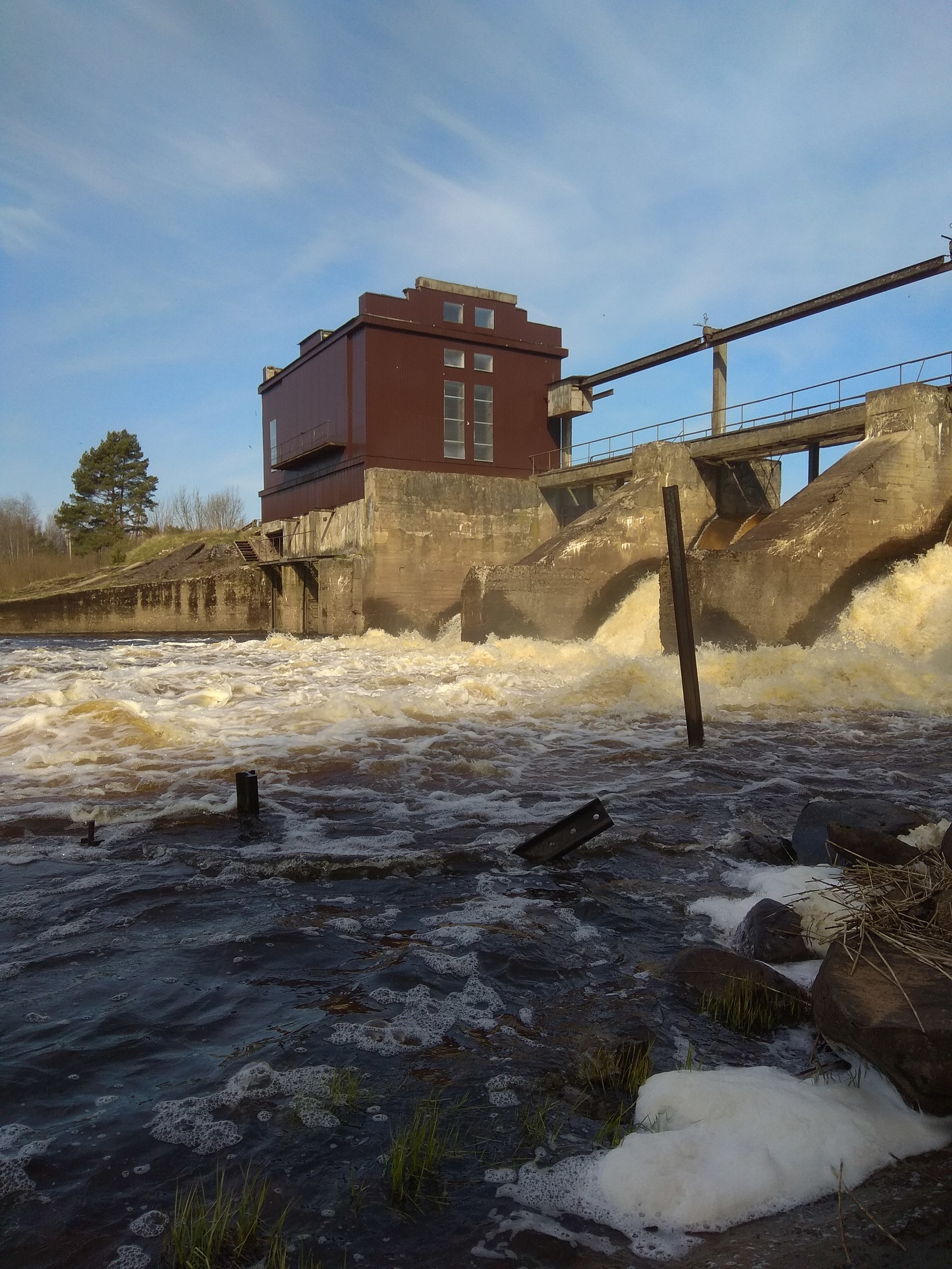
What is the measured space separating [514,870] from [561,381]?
27738 mm

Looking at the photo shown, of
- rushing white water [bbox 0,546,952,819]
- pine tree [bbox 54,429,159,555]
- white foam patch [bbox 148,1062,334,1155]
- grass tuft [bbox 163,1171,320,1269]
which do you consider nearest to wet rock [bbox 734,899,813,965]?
white foam patch [bbox 148,1062,334,1155]

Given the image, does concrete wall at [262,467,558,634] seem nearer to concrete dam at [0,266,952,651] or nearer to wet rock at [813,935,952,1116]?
concrete dam at [0,266,952,651]

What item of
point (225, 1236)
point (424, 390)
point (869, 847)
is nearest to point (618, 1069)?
point (225, 1236)

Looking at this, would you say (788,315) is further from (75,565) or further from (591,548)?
(75,565)

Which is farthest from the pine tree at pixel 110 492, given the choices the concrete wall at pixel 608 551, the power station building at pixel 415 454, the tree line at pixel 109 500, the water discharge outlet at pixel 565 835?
the water discharge outlet at pixel 565 835

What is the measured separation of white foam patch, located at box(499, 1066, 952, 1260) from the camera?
2199 mm

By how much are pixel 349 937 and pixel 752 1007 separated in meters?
1.91

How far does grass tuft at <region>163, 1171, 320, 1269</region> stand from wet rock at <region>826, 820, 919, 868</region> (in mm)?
3275

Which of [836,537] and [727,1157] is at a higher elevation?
[836,537]

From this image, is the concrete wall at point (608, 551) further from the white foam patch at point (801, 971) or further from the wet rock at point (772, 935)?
the white foam patch at point (801, 971)

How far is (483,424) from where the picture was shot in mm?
29812

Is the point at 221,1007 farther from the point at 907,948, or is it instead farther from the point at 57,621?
the point at 57,621

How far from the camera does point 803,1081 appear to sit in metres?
2.75

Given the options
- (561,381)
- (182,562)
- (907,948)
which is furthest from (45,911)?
(182,562)
